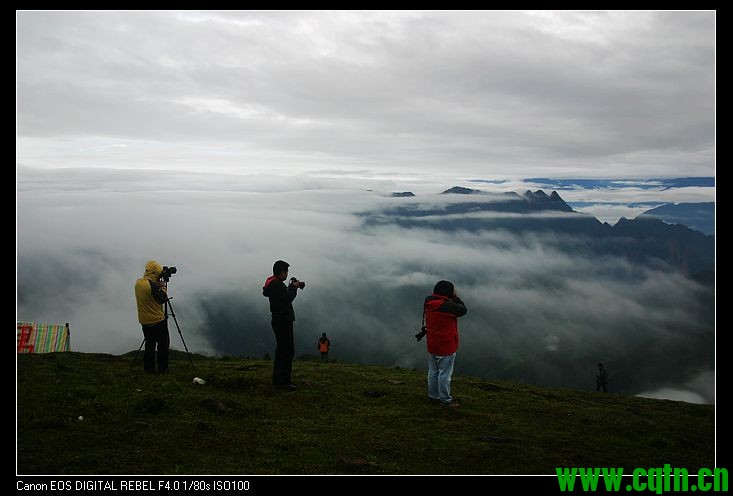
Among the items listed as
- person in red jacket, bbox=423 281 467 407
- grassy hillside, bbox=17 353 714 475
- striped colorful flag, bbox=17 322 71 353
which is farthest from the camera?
striped colorful flag, bbox=17 322 71 353

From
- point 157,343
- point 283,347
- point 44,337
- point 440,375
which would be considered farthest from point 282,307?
point 44,337

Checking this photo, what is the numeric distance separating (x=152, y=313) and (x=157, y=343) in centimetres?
114

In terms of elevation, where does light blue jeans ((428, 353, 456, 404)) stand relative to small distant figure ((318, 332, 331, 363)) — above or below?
above

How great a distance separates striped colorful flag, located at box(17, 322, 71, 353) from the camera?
86.7 ft

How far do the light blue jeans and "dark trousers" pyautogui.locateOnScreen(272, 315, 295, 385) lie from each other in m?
3.56

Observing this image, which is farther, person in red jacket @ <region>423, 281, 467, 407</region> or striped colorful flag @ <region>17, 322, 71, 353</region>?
striped colorful flag @ <region>17, 322, 71, 353</region>

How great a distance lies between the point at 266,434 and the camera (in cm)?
1227

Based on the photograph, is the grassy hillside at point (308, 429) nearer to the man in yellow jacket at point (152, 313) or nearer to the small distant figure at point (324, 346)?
the man in yellow jacket at point (152, 313)

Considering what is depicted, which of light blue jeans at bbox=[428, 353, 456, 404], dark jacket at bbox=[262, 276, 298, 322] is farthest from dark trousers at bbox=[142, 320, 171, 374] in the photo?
light blue jeans at bbox=[428, 353, 456, 404]

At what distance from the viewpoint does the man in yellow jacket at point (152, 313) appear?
16266mm

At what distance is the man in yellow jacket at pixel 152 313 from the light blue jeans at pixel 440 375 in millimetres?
7103

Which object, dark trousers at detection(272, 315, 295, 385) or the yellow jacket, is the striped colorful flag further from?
dark trousers at detection(272, 315, 295, 385)

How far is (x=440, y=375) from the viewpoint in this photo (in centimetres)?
1520
